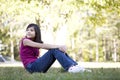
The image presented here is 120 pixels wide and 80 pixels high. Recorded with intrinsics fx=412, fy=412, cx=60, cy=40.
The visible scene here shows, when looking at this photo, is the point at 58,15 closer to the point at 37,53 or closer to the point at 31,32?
the point at 37,53

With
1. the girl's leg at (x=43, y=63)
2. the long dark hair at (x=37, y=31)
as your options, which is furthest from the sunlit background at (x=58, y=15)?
the girl's leg at (x=43, y=63)

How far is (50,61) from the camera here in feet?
29.0

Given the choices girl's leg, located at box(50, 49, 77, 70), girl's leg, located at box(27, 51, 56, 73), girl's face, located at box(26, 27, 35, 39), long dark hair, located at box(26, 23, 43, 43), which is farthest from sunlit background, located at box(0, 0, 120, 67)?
girl's leg, located at box(50, 49, 77, 70)

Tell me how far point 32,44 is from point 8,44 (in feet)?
183

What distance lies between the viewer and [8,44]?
6412cm

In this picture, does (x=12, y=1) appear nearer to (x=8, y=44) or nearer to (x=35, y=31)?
(x=35, y=31)

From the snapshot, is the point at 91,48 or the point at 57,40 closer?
the point at 57,40

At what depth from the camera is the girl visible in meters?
8.52

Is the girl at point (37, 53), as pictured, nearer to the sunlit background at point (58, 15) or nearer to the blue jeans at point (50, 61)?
the blue jeans at point (50, 61)

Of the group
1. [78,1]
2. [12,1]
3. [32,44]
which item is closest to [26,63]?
[32,44]

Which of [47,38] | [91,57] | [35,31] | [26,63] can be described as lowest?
[91,57]

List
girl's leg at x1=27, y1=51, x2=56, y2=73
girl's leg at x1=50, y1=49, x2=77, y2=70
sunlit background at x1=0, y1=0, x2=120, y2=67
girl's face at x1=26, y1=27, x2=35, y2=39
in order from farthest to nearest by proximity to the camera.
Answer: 1. sunlit background at x1=0, y1=0, x2=120, y2=67
2. girl's face at x1=26, y1=27, x2=35, y2=39
3. girl's leg at x1=27, y1=51, x2=56, y2=73
4. girl's leg at x1=50, y1=49, x2=77, y2=70

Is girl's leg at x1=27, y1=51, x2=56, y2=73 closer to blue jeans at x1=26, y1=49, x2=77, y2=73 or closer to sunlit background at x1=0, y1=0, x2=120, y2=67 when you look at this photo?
blue jeans at x1=26, y1=49, x2=77, y2=73

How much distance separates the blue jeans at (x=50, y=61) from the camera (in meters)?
8.51
